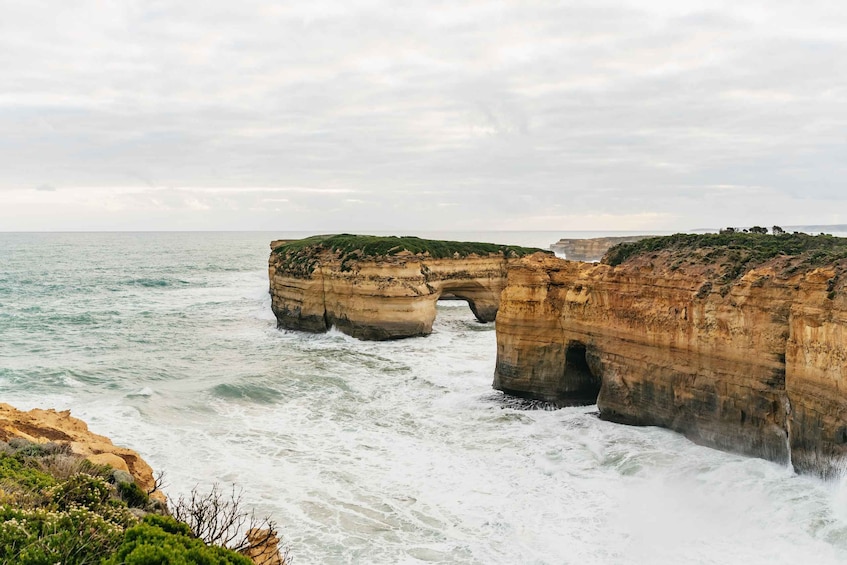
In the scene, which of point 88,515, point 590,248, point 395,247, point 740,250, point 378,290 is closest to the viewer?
point 88,515

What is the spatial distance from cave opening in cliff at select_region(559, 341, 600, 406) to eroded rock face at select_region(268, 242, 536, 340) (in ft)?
48.5

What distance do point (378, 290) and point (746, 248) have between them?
20.4 m

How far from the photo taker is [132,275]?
7444cm

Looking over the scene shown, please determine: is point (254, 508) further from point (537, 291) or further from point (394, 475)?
point (537, 291)

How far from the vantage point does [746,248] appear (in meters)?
16.8

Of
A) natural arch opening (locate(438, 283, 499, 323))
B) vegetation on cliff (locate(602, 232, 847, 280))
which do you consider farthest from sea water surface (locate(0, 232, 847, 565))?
natural arch opening (locate(438, 283, 499, 323))

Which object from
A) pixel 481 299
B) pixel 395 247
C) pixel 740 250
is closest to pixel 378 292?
pixel 395 247

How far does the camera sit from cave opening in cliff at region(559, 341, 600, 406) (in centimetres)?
2003

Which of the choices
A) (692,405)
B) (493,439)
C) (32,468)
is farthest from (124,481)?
(692,405)

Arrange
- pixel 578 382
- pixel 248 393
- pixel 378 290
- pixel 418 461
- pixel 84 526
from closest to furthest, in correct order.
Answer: pixel 84 526 → pixel 418 461 → pixel 578 382 → pixel 248 393 → pixel 378 290

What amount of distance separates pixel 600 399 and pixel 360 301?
18.3m

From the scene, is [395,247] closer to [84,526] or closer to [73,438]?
[73,438]

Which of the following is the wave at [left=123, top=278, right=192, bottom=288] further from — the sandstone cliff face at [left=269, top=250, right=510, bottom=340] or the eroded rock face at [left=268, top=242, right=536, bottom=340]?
the sandstone cliff face at [left=269, top=250, right=510, bottom=340]

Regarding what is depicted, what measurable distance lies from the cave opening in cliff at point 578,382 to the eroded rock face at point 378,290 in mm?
14770
